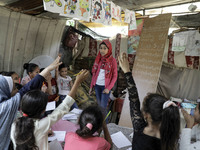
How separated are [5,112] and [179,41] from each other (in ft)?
11.1

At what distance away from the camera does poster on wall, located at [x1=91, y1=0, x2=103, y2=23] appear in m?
2.17

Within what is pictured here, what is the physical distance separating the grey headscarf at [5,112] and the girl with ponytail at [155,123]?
3.34 ft

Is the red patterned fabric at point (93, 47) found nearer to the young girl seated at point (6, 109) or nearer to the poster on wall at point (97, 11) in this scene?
the poster on wall at point (97, 11)

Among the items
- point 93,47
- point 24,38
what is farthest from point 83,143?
point 93,47

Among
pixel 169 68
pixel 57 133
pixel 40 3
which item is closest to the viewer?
pixel 57 133

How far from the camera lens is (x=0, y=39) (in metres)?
2.93

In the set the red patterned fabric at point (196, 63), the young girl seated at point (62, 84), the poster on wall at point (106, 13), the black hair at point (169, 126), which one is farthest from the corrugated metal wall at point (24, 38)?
the red patterned fabric at point (196, 63)

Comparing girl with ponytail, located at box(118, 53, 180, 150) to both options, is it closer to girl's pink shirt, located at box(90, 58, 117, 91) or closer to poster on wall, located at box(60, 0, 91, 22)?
poster on wall, located at box(60, 0, 91, 22)

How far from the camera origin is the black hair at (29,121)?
1.07m

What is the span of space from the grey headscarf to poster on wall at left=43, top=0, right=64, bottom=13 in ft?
2.82

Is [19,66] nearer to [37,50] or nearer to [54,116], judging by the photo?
[37,50]

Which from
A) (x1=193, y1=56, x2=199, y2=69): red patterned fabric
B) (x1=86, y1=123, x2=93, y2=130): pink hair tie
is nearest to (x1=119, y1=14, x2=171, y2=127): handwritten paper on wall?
(x1=193, y1=56, x2=199, y2=69): red patterned fabric

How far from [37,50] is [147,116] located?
3.35m

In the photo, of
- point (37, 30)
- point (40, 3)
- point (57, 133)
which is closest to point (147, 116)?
point (57, 133)
